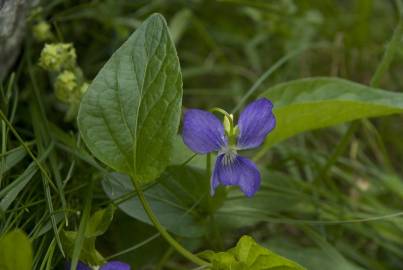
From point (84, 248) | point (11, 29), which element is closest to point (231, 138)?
point (84, 248)

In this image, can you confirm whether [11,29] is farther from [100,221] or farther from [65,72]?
[100,221]

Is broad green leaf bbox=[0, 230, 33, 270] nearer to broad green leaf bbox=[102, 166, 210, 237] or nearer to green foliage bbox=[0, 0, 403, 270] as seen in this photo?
green foliage bbox=[0, 0, 403, 270]

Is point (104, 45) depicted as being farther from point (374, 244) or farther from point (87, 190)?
point (374, 244)

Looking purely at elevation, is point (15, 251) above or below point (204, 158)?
above

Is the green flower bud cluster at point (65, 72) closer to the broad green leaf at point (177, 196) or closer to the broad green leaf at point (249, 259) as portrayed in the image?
the broad green leaf at point (177, 196)

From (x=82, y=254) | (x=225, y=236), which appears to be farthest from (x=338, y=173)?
(x=82, y=254)

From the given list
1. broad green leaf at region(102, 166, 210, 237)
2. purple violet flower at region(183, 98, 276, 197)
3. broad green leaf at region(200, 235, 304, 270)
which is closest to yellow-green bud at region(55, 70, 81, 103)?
broad green leaf at region(102, 166, 210, 237)

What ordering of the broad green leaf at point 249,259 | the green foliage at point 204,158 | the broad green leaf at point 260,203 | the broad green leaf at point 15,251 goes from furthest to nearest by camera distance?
1. the broad green leaf at point 260,203
2. the green foliage at point 204,158
3. the broad green leaf at point 249,259
4. the broad green leaf at point 15,251

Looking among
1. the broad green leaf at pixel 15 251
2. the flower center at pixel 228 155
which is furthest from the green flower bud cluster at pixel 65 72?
the broad green leaf at pixel 15 251
